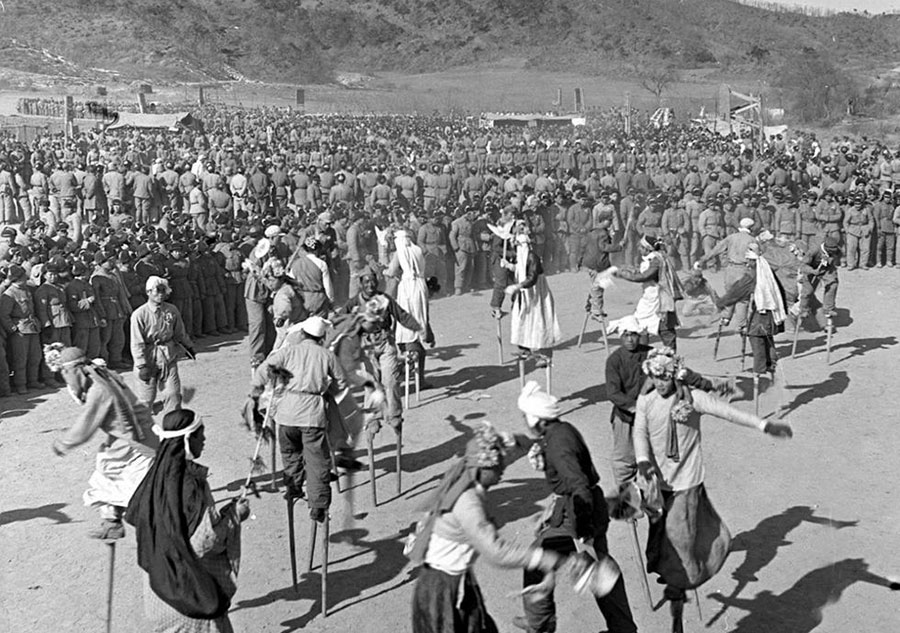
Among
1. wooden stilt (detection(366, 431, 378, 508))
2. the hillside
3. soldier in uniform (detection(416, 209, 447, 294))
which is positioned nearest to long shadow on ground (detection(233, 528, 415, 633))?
wooden stilt (detection(366, 431, 378, 508))

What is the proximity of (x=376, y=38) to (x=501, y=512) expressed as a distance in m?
97.6

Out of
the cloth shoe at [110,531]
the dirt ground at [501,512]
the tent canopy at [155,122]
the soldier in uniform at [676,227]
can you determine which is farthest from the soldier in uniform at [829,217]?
the tent canopy at [155,122]

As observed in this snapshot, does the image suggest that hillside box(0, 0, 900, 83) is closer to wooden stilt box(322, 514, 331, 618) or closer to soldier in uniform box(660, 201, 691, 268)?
soldier in uniform box(660, 201, 691, 268)

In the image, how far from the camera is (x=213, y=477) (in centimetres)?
1134

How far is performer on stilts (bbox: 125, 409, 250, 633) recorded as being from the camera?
6570 millimetres

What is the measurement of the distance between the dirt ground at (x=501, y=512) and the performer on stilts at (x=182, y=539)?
1.68m

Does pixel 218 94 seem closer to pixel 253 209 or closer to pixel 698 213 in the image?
pixel 253 209

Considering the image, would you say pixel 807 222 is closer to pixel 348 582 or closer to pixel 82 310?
pixel 82 310

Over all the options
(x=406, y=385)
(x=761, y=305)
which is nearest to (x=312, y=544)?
(x=406, y=385)

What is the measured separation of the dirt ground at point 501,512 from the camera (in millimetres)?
8539

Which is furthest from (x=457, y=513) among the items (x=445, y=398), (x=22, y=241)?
(x=22, y=241)

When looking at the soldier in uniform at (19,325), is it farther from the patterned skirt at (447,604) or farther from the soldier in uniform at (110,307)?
the patterned skirt at (447,604)

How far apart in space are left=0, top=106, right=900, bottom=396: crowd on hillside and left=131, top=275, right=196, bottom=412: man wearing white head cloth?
2.11 m

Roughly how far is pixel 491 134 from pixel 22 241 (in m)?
29.3
